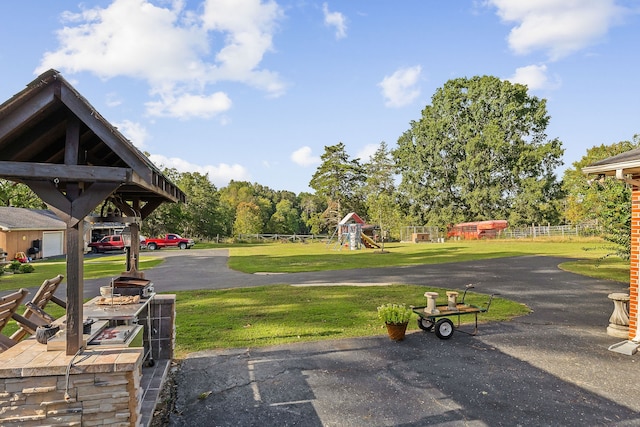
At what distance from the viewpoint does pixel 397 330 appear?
6.95 metres

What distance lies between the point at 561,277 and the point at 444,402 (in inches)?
514

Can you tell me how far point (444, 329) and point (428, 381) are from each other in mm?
2063

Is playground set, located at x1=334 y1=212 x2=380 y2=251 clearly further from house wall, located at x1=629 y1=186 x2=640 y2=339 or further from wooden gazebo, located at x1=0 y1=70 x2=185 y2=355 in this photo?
wooden gazebo, located at x1=0 y1=70 x2=185 y2=355

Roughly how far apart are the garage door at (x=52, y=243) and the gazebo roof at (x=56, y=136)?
99.9 feet

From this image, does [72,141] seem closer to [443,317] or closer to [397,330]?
[397,330]

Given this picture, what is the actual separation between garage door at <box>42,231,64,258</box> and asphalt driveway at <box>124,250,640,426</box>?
2910 cm

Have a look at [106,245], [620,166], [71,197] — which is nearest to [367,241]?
[106,245]

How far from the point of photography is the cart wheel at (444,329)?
709 cm

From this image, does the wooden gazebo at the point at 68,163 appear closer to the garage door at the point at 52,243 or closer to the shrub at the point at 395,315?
the shrub at the point at 395,315

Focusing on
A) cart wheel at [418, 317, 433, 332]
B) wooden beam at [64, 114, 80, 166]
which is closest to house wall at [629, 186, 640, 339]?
cart wheel at [418, 317, 433, 332]

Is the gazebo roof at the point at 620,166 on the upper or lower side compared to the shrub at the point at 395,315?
upper

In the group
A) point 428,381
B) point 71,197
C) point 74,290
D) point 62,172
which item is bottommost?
point 428,381

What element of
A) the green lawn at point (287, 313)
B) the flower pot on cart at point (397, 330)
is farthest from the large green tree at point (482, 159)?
the flower pot on cart at point (397, 330)

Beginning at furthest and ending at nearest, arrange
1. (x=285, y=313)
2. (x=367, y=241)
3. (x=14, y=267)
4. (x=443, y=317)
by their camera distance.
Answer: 1. (x=367, y=241)
2. (x=14, y=267)
3. (x=285, y=313)
4. (x=443, y=317)
